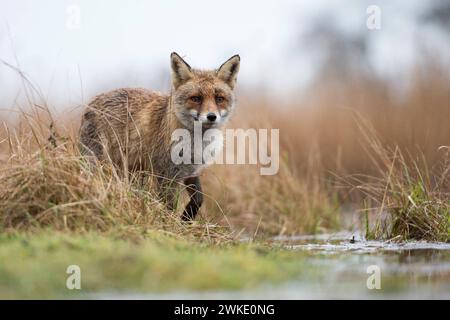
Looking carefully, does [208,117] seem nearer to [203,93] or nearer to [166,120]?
[203,93]

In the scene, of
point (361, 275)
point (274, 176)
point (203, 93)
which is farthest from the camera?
point (274, 176)

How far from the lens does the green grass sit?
17.5ft

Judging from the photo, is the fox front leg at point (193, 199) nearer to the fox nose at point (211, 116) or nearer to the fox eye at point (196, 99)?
the fox nose at point (211, 116)

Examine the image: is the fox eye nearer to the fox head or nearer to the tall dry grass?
the fox head

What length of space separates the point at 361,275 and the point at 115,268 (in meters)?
2.10

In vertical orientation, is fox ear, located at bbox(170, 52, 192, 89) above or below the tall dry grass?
above

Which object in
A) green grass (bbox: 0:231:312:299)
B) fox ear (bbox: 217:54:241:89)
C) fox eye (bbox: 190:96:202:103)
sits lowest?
green grass (bbox: 0:231:312:299)

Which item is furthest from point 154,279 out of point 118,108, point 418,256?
point 118,108

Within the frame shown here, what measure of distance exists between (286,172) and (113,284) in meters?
6.54

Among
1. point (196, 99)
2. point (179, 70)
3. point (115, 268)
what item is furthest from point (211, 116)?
point (115, 268)

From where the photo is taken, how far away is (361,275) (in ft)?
20.0

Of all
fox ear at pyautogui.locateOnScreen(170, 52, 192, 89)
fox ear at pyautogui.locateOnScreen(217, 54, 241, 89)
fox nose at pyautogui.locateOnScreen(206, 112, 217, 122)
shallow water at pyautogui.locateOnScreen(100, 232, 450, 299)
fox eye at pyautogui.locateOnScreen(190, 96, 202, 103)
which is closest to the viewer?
shallow water at pyautogui.locateOnScreen(100, 232, 450, 299)

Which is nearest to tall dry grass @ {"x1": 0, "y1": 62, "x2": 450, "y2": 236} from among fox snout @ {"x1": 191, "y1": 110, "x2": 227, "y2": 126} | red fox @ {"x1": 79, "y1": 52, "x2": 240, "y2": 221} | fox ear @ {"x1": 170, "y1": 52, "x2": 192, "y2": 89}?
red fox @ {"x1": 79, "y1": 52, "x2": 240, "y2": 221}

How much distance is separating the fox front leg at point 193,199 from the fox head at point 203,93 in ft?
2.41
